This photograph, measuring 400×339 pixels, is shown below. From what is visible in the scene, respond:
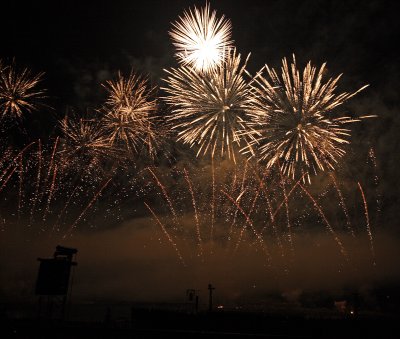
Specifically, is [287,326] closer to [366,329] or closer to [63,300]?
[366,329]

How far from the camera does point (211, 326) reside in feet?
97.8

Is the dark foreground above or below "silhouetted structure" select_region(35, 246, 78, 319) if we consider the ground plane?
below

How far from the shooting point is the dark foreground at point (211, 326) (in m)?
12.8

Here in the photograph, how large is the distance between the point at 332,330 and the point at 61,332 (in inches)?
787

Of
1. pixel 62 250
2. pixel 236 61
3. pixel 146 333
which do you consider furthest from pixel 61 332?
pixel 236 61

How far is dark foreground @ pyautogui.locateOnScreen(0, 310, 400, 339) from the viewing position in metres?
12.8

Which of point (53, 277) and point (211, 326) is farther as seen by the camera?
point (211, 326)

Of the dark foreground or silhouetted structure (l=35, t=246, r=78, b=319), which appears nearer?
the dark foreground

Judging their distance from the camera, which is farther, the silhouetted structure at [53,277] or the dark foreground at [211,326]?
the silhouetted structure at [53,277]

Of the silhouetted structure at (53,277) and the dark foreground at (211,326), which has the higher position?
the silhouetted structure at (53,277)

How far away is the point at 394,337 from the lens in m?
21.6

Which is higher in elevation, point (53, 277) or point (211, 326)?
point (53, 277)

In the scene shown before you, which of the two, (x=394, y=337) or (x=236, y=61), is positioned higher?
(x=236, y=61)

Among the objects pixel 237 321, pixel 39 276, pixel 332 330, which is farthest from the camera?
pixel 237 321
